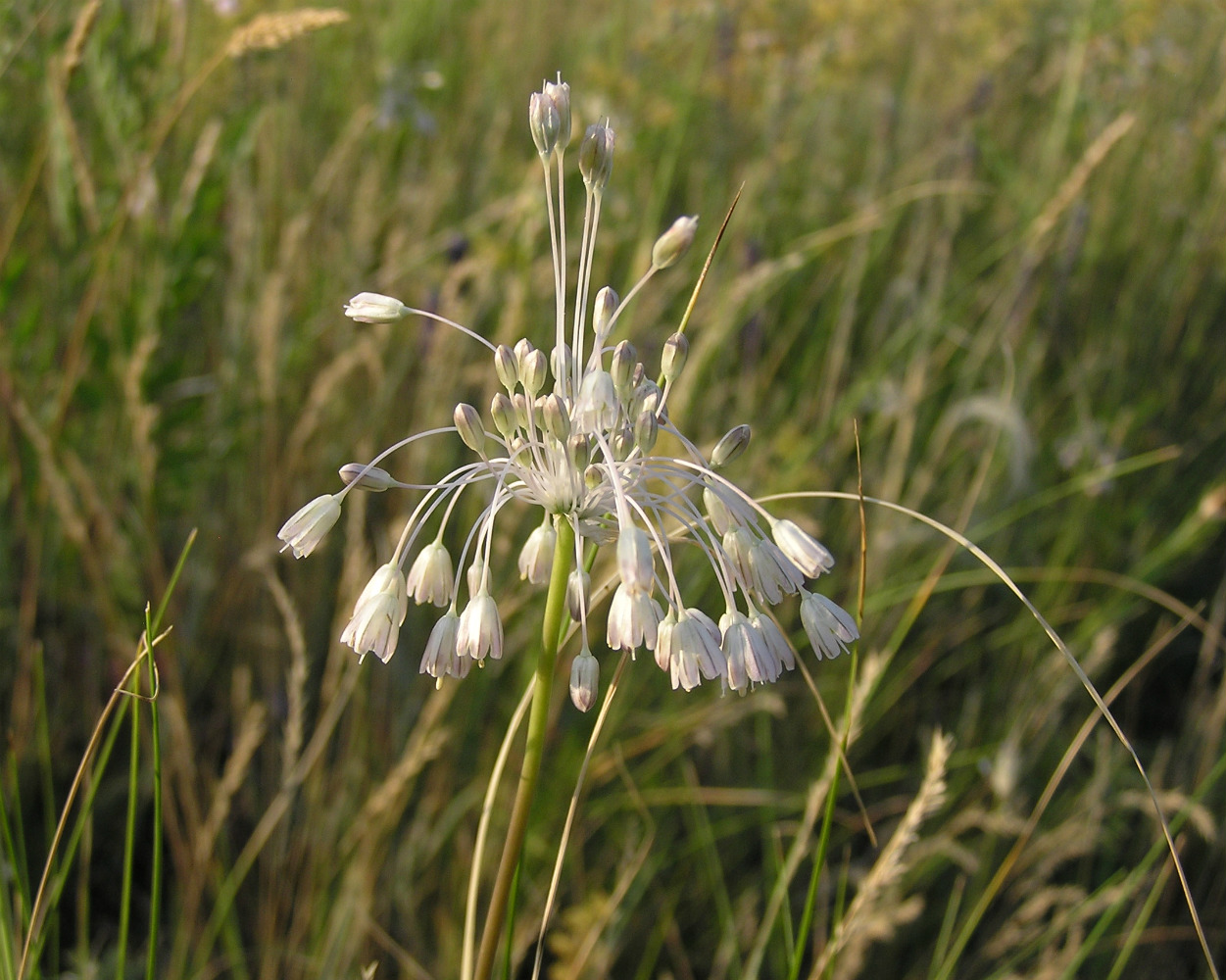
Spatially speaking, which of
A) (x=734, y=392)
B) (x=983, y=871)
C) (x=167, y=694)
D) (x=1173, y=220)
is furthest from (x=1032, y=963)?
(x=1173, y=220)

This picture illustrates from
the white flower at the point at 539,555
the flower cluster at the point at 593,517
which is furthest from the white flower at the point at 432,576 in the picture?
the white flower at the point at 539,555

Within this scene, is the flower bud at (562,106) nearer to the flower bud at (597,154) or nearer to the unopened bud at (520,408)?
the flower bud at (597,154)

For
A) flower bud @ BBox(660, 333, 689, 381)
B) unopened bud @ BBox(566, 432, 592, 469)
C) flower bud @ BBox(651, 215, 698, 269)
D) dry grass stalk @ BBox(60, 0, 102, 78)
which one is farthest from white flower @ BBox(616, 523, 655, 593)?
dry grass stalk @ BBox(60, 0, 102, 78)

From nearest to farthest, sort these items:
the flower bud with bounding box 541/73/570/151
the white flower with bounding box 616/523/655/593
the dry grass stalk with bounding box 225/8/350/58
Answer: the white flower with bounding box 616/523/655/593
the flower bud with bounding box 541/73/570/151
the dry grass stalk with bounding box 225/8/350/58

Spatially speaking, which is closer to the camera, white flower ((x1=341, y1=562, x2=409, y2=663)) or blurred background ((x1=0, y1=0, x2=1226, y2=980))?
white flower ((x1=341, y1=562, x2=409, y2=663))

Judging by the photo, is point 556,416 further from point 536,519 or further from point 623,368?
point 536,519

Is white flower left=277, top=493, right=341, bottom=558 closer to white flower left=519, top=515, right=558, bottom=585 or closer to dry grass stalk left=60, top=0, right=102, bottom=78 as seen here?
white flower left=519, top=515, right=558, bottom=585

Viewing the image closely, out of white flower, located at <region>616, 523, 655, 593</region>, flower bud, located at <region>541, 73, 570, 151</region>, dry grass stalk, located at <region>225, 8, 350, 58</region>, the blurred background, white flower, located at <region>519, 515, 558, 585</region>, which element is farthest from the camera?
the blurred background
